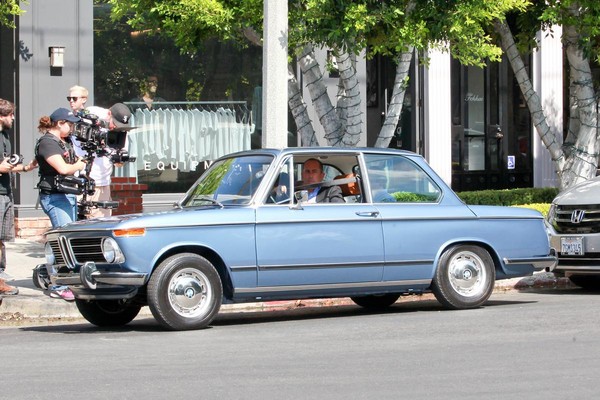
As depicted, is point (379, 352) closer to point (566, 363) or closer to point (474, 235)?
point (566, 363)

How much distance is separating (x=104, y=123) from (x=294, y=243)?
3101 mm

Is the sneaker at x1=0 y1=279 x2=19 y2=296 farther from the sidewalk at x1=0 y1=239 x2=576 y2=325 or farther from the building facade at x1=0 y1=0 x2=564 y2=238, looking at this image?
the building facade at x1=0 y1=0 x2=564 y2=238

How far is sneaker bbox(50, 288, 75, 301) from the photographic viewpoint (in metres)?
10.9

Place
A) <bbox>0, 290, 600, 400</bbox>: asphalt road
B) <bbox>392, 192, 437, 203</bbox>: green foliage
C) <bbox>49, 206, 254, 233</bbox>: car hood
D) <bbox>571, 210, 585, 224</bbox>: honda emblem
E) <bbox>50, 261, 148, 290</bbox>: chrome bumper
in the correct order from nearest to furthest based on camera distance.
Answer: <bbox>0, 290, 600, 400</bbox>: asphalt road
<bbox>50, 261, 148, 290</bbox>: chrome bumper
<bbox>49, 206, 254, 233</bbox>: car hood
<bbox>392, 192, 437, 203</bbox>: green foliage
<bbox>571, 210, 585, 224</bbox>: honda emblem

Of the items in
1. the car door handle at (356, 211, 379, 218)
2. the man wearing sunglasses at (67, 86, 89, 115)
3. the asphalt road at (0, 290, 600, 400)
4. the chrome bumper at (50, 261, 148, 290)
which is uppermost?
the man wearing sunglasses at (67, 86, 89, 115)

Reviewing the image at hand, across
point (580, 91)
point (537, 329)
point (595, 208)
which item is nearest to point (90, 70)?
point (580, 91)

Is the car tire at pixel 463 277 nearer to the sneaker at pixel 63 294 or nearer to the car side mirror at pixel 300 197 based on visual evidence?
the car side mirror at pixel 300 197

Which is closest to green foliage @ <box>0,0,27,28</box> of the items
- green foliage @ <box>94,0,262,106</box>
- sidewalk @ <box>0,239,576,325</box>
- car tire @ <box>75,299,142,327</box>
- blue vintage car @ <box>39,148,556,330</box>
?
green foliage @ <box>94,0,262,106</box>

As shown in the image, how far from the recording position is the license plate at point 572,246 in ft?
41.6

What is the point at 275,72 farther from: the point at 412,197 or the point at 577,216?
the point at 577,216

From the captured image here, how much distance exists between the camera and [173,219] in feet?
32.8

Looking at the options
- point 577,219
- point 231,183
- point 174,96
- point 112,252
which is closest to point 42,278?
point 112,252

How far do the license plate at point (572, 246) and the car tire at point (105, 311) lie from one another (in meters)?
4.77

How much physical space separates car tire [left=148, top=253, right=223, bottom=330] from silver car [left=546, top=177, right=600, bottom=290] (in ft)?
13.7
